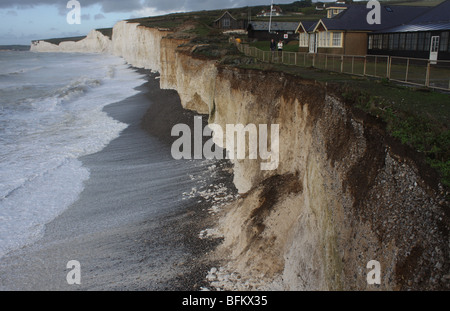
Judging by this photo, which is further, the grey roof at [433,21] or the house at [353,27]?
the house at [353,27]

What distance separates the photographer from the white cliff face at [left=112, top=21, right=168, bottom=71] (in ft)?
191

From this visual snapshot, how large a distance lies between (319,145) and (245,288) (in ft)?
12.6

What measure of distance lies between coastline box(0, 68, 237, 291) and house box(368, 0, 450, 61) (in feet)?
48.6

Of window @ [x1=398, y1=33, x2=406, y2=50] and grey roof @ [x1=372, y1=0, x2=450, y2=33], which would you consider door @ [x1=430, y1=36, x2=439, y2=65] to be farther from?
window @ [x1=398, y1=33, x2=406, y2=50]

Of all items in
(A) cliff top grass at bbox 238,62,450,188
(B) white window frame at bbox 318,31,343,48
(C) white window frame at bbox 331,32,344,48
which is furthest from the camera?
(B) white window frame at bbox 318,31,343,48

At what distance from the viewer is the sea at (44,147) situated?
12961 mm

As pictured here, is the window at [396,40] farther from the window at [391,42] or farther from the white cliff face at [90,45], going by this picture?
the white cliff face at [90,45]

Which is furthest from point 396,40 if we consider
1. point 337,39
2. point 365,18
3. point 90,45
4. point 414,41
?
point 90,45

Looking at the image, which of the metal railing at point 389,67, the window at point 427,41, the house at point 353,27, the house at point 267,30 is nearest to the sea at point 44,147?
the metal railing at point 389,67

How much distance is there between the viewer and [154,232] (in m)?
11.8

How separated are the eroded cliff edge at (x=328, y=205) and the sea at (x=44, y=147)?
6.70 m

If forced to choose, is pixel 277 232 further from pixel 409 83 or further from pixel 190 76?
pixel 190 76

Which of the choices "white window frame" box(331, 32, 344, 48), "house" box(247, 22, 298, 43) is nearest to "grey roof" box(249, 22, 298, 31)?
"house" box(247, 22, 298, 43)
